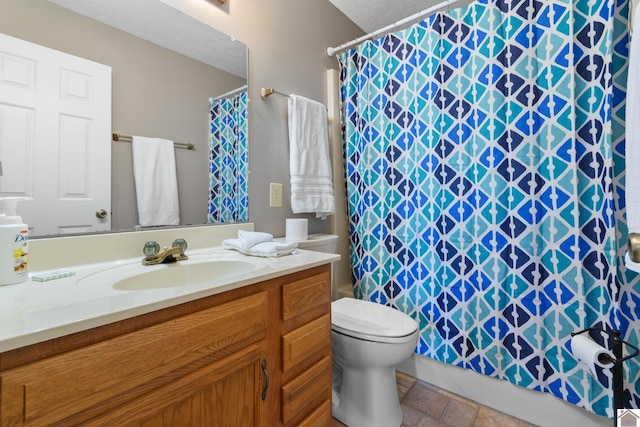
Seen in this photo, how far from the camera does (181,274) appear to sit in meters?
0.94

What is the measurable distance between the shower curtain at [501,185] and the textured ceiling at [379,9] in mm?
352

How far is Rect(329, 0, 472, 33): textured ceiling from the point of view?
6.10 feet

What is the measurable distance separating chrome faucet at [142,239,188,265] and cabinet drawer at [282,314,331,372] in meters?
0.47

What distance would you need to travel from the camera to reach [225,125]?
1293 mm

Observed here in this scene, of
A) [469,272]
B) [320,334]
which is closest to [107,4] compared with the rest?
[320,334]

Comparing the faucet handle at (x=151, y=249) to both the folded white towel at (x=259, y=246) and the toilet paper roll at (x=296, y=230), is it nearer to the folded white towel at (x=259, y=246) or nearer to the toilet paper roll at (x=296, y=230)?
the folded white towel at (x=259, y=246)

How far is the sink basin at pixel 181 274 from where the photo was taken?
2.68 feet

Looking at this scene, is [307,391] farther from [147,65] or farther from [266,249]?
[147,65]

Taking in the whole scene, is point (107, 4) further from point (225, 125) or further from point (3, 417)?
point (3, 417)

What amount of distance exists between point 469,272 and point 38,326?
61.4 inches

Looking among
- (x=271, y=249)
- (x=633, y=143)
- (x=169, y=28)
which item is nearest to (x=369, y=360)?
(x=271, y=249)

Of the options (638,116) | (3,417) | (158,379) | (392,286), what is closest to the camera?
(3,417)

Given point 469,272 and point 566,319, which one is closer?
point 566,319

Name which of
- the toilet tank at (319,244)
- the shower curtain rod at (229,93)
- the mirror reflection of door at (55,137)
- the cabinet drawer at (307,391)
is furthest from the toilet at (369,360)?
the shower curtain rod at (229,93)
